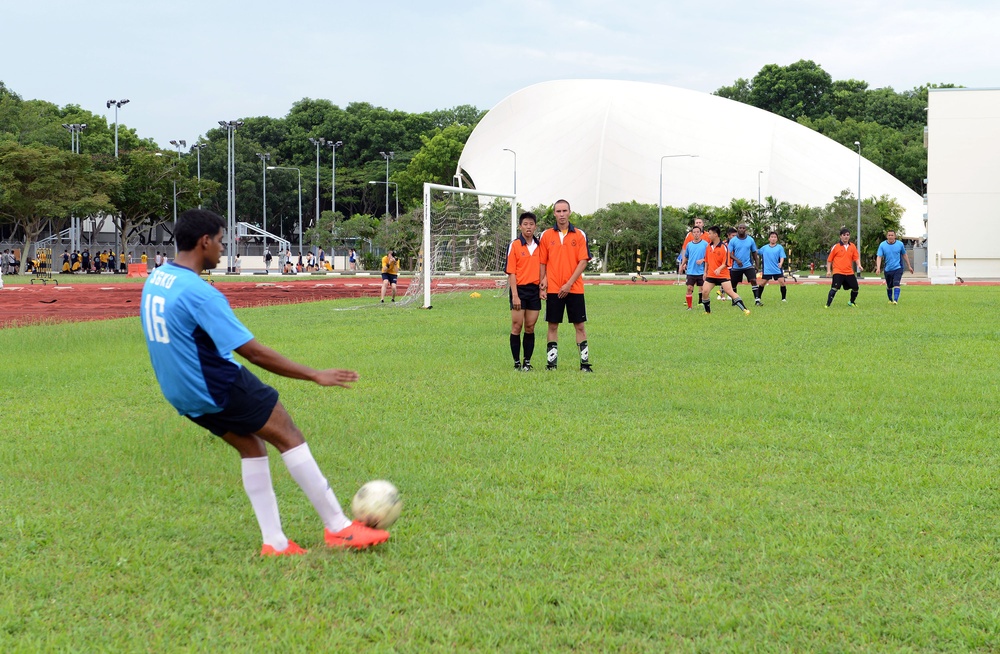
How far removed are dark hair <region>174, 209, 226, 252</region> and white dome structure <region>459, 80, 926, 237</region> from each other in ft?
256

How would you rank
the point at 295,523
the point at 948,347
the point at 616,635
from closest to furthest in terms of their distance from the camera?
the point at 616,635
the point at 295,523
the point at 948,347

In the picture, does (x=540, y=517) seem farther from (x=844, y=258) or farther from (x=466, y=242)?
(x=466, y=242)

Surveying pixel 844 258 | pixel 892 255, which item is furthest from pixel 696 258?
pixel 892 255

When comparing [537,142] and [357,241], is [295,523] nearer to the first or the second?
[357,241]

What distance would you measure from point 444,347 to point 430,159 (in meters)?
76.2

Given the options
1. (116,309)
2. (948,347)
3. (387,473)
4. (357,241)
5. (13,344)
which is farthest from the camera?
(357,241)

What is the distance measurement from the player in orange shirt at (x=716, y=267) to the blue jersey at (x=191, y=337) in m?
16.2

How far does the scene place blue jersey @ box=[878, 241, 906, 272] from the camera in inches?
944

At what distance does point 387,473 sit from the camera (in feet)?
21.2

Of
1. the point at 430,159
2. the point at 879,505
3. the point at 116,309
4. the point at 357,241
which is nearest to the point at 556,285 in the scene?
the point at 879,505

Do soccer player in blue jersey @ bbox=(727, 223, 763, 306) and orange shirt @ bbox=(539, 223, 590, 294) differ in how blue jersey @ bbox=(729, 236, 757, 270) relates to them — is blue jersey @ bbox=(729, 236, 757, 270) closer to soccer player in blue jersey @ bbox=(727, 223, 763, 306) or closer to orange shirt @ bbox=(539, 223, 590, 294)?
soccer player in blue jersey @ bbox=(727, 223, 763, 306)

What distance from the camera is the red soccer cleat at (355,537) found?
16.0ft

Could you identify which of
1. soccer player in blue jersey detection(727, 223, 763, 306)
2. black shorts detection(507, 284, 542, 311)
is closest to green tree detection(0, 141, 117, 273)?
soccer player in blue jersey detection(727, 223, 763, 306)

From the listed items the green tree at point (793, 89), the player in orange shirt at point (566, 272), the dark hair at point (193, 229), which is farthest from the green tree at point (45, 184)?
the green tree at point (793, 89)
